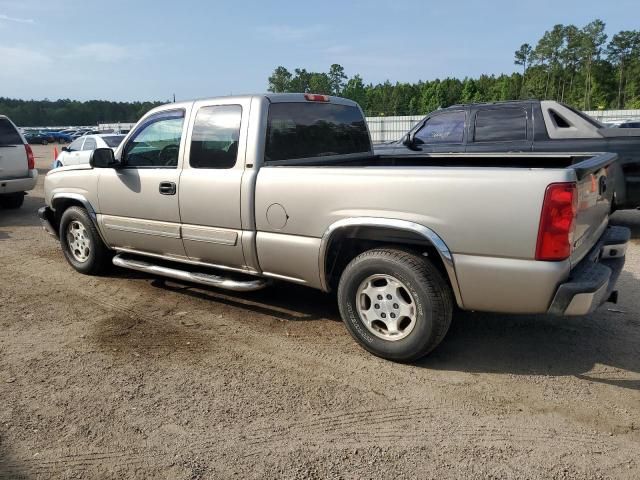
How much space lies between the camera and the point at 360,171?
3713mm

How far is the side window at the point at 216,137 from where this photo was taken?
447 cm

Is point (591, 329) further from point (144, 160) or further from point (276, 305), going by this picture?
point (144, 160)

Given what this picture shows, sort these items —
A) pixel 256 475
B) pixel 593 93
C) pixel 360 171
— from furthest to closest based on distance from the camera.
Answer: pixel 593 93, pixel 360 171, pixel 256 475

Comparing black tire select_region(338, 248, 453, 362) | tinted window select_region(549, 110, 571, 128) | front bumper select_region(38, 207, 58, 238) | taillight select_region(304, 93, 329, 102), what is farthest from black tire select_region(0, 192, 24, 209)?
tinted window select_region(549, 110, 571, 128)

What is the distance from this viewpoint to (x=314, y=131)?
16.0ft

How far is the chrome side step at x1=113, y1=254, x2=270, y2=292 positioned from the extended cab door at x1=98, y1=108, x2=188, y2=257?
15 centimetres

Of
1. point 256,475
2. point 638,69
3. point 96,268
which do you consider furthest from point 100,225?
point 638,69

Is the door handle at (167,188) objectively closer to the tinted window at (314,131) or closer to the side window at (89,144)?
the tinted window at (314,131)

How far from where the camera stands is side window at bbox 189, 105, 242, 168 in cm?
447

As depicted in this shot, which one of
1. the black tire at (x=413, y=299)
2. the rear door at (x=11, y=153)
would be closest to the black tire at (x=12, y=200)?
the rear door at (x=11, y=153)

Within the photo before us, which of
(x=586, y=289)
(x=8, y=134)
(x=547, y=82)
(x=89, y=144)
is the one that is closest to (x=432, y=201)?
(x=586, y=289)

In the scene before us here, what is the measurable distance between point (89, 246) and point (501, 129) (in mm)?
5678

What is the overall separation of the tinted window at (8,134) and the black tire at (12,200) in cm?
122

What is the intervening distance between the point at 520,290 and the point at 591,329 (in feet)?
4.94
